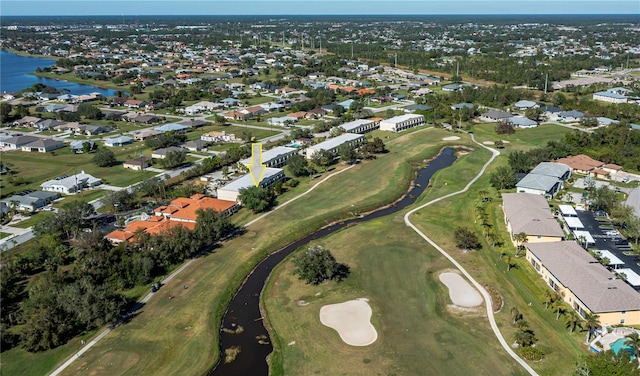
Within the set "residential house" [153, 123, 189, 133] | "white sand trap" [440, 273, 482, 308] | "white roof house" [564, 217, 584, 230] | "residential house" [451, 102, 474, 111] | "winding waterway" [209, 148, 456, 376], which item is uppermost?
"residential house" [451, 102, 474, 111]

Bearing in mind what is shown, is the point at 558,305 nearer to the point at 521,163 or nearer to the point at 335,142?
the point at 521,163

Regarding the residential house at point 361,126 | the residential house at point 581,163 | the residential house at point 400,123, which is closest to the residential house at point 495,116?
the residential house at point 400,123

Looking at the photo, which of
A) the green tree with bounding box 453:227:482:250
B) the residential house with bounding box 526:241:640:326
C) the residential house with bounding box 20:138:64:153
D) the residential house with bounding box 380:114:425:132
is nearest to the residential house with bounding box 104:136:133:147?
the residential house with bounding box 20:138:64:153

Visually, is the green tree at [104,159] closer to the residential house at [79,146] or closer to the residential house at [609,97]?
the residential house at [79,146]

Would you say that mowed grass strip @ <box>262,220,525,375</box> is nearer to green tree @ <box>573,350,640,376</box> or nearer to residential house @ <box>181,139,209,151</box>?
green tree @ <box>573,350,640,376</box>

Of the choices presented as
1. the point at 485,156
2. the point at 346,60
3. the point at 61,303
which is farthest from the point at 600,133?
the point at 346,60
